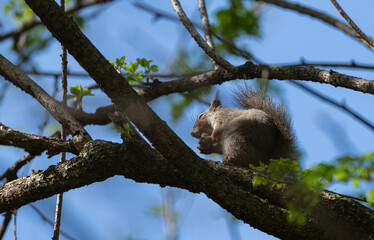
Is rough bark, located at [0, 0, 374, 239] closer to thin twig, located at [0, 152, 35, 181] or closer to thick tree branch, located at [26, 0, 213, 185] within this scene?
thick tree branch, located at [26, 0, 213, 185]

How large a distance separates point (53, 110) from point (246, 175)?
147cm

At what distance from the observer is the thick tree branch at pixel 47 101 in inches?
121

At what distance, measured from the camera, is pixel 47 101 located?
3.16 metres

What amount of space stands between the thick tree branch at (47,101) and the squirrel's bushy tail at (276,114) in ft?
5.79

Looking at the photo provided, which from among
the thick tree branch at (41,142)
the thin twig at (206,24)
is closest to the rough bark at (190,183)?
the thick tree branch at (41,142)

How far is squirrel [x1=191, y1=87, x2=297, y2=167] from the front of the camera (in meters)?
3.79

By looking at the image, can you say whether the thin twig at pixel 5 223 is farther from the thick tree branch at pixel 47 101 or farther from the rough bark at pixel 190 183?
the thick tree branch at pixel 47 101

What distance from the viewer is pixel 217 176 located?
2744mm

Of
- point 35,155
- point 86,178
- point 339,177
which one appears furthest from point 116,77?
point 35,155

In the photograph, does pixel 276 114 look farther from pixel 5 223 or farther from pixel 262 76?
pixel 5 223

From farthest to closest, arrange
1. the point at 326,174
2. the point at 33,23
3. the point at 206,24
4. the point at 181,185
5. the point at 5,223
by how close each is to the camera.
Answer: the point at 33,23, the point at 206,24, the point at 5,223, the point at 181,185, the point at 326,174

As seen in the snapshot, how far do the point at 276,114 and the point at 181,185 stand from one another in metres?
1.57

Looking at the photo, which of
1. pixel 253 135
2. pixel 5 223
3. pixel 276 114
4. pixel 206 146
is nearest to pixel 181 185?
pixel 253 135

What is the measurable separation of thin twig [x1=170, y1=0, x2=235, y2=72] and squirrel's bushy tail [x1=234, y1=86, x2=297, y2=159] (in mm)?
935
